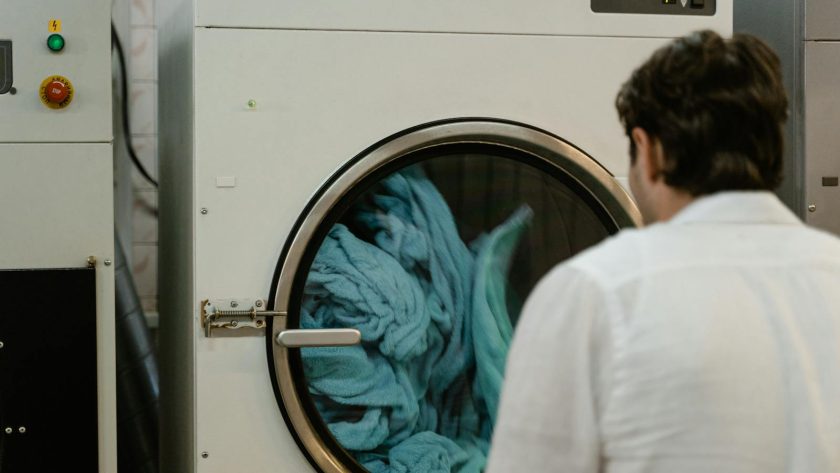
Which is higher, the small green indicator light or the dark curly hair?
the small green indicator light

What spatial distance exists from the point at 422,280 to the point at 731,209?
1.04 m

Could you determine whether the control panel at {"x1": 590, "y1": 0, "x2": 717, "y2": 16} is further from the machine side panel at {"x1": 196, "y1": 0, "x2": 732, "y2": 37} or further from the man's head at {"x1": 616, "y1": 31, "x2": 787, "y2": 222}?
the man's head at {"x1": 616, "y1": 31, "x2": 787, "y2": 222}

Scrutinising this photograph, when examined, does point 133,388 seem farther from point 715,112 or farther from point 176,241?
point 715,112

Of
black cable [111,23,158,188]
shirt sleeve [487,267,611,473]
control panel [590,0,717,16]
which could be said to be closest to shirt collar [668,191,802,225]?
shirt sleeve [487,267,611,473]

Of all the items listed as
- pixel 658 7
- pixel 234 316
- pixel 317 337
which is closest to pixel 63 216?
pixel 234 316

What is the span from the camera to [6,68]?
1.83 m

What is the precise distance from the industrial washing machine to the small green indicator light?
0.22m

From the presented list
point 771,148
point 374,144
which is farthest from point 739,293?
point 374,144

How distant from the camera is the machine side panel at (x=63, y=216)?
1833mm

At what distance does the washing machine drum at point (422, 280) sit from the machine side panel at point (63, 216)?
308mm

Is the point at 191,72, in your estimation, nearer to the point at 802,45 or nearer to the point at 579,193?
the point at 579,193

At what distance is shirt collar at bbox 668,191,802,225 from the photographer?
93cm

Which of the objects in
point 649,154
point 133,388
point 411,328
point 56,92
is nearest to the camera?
point 649,154

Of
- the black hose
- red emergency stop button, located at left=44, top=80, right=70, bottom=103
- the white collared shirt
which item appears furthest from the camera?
the black hose
